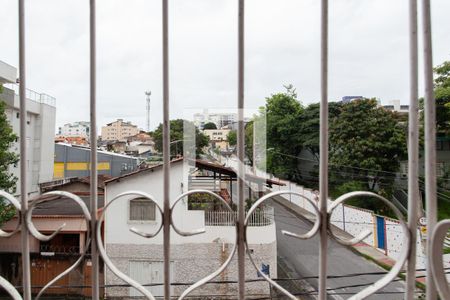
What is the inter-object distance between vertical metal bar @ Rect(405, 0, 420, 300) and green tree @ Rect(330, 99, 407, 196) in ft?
7.78

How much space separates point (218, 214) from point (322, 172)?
159cm

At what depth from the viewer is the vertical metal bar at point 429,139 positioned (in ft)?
1.67

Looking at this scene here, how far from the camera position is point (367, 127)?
14.4ft

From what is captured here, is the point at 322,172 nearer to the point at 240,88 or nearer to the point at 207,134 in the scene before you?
the point at 240,88

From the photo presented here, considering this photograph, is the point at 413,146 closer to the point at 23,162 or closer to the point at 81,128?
the point at 23,162

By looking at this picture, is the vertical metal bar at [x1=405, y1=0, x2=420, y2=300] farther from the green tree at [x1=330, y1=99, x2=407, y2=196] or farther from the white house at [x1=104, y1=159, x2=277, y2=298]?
the green tree at [x1=330, y1=99, x2=407, y2=196]

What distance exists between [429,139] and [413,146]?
0.08 feet

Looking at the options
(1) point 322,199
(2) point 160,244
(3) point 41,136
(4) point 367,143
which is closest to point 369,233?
(1) point 322,199

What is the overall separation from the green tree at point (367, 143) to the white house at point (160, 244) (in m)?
1.10

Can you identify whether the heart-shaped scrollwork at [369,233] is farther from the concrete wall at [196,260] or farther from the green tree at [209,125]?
the concrete wall at [196,260]

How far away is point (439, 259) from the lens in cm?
49

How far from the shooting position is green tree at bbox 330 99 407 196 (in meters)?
3.11

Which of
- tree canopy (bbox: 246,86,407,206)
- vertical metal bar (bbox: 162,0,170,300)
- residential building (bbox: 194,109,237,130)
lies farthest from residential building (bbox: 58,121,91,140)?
tree canopy (bbox: 246,86,407,206)

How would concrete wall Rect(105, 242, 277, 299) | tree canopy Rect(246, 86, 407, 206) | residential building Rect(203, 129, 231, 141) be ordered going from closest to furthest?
residential building Rect(203, 129, 231, 141) < tree canopy Rect(246, 86, 407, 206) < concrete wall Rect(105, 242, 277, 299)
